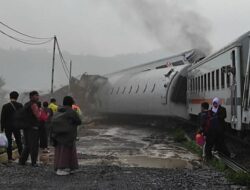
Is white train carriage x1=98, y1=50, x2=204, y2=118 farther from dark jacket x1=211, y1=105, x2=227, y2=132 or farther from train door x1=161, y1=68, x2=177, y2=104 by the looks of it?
dark jacket x1=211, y1=105, x2=227, y2=132

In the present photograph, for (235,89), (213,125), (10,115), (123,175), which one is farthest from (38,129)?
(235,89)

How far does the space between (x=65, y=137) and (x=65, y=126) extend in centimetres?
21

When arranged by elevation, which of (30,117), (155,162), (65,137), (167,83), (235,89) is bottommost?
(155,162)

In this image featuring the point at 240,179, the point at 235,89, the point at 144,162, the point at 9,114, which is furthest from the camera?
the point at 235,89

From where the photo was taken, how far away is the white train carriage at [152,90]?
23891 millimetres

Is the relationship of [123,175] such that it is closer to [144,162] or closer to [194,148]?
[144,162]

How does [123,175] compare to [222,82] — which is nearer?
[123,175]

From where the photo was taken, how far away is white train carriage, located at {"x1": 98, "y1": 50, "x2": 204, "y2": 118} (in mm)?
23891

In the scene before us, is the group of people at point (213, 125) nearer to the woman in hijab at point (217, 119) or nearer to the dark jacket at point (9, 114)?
the woman in hijab at point (217, 119)

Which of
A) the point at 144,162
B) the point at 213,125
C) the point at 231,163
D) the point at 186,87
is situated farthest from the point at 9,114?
the point at 186,87

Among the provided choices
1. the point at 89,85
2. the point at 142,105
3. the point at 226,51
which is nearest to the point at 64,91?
the point at 89,85

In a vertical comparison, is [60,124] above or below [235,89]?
below

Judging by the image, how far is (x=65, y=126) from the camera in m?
9.39

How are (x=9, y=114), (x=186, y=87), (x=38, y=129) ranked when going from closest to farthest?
(x=38, y=129) < (x=9, y=114) < (x=186, y=87)
